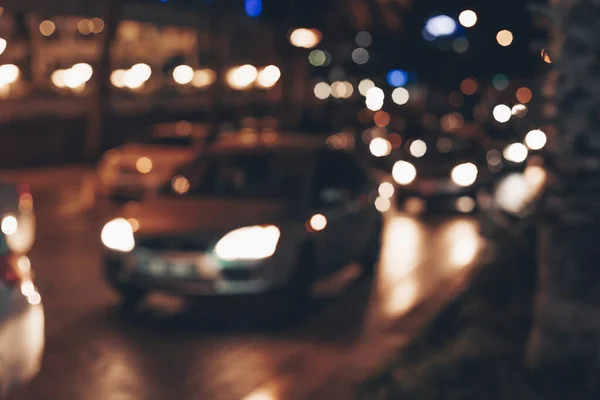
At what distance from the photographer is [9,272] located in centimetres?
644

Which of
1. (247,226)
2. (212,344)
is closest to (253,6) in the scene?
(247,226)

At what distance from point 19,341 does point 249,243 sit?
4.41 m

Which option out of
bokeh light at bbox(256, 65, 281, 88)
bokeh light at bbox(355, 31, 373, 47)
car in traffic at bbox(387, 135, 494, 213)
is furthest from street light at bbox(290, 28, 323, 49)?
bokeh light at bbox(256, 65, 281, 88)

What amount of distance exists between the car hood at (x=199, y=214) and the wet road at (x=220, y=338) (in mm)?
911

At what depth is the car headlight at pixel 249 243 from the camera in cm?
→ 1044

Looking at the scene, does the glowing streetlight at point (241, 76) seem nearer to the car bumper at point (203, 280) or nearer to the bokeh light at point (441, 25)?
the bokeh light at point (441, 25)

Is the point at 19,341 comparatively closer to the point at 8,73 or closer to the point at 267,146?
the point at 267,146

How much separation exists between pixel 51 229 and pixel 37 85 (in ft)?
54.1

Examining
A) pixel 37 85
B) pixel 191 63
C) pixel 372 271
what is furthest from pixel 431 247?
pixel 191 63

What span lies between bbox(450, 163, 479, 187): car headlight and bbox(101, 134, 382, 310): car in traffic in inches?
297

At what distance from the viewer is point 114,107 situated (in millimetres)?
38312

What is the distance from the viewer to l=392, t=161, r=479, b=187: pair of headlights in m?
20.5

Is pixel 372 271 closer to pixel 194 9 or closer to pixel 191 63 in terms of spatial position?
pixel 194 9

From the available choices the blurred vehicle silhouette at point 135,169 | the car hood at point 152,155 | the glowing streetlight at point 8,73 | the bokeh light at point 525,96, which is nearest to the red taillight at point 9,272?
the bokeh light at point 525,96
